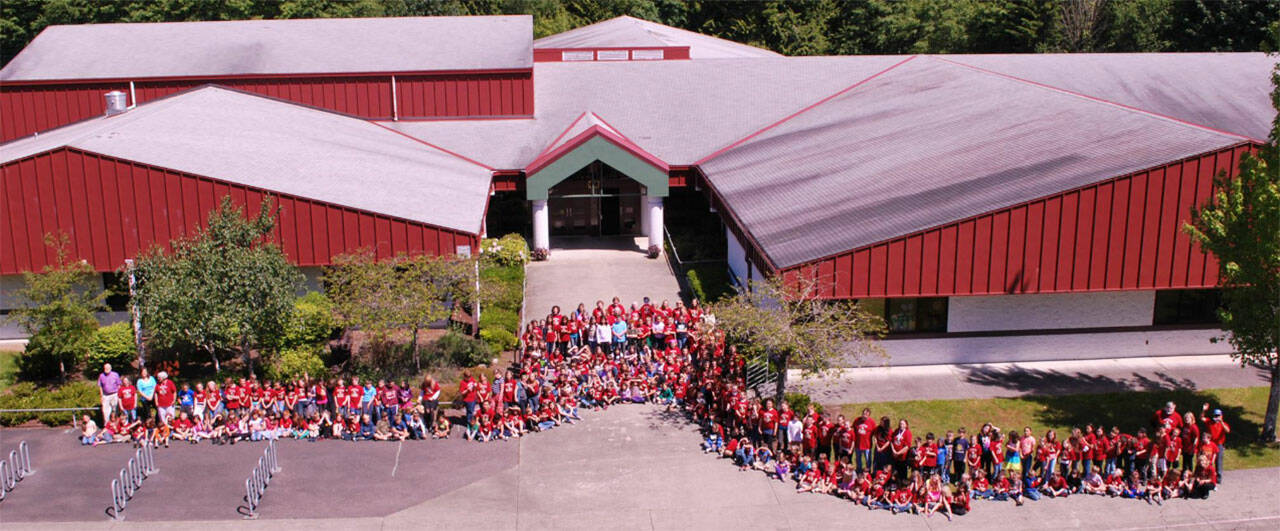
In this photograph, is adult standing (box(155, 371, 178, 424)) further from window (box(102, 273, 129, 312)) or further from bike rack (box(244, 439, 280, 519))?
window (box(102, 273, 129, 312))

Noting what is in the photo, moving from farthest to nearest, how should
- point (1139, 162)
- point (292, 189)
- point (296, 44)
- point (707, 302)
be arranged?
1. point (296, 44)
2. point (707, 302)
3. point (292, 189)
4. point (1139, 162)

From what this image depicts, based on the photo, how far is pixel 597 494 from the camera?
20.4 m

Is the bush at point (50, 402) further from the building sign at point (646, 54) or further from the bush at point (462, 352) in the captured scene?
the building sign at point (646, 54)

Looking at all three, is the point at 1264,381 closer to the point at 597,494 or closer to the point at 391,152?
the point at 597,494

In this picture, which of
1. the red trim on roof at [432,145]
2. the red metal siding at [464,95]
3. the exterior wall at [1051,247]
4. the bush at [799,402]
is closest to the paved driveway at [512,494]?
the bush at [799,402]

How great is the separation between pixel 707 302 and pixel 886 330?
708cm

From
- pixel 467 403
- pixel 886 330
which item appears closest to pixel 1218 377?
pixel 886 330

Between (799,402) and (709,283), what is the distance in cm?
1037

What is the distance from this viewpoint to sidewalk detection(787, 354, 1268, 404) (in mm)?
25422

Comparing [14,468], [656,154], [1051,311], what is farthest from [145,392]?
[1051,311]

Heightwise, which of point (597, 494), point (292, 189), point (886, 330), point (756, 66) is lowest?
point (597, 494)

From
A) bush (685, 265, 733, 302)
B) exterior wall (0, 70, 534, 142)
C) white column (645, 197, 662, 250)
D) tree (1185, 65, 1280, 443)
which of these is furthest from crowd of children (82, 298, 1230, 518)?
exterior wall (0, 70, 534, 142)

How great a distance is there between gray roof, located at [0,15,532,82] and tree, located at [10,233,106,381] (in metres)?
17.1

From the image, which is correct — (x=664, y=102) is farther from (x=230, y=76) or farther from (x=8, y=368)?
(x=8, y=368)
